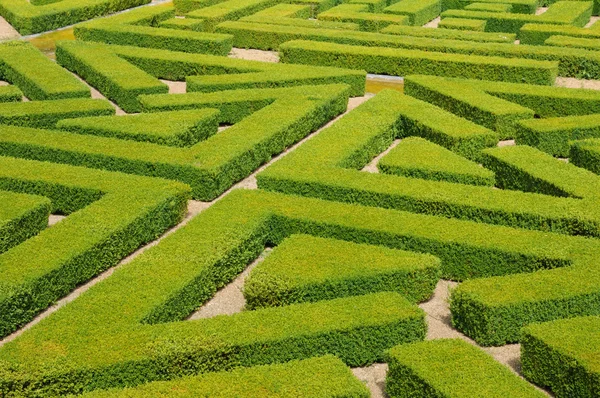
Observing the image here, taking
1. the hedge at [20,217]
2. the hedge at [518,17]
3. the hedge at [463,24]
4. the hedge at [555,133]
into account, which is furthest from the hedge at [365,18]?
the hedge at [20,217]

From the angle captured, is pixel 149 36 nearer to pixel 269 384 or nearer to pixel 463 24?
pixel 463 24

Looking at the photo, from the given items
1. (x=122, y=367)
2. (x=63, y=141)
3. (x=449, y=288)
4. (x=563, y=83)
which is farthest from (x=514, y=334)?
(x=563, y=83)

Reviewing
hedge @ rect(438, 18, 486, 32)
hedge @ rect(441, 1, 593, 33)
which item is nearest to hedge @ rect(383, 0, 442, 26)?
hedge @ rect(441, 1, 593, 33)

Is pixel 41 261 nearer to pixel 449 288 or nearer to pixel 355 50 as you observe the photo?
pixel 449 288

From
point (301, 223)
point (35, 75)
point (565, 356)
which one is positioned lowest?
point (565, 356)

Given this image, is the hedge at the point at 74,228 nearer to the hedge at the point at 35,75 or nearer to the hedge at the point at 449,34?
the hedge at the point at 35,75

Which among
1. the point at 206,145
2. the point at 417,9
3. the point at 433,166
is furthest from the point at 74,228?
the point at 417,9
